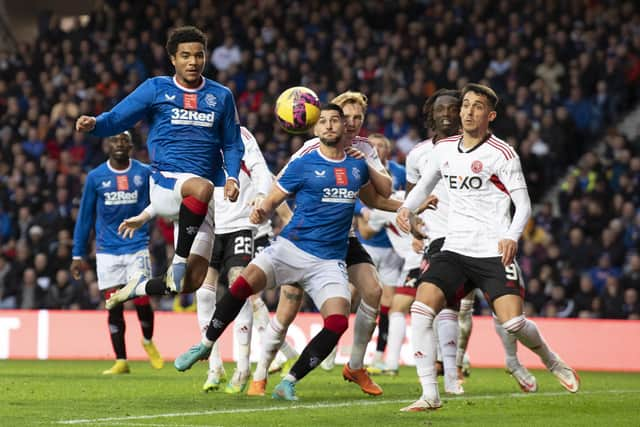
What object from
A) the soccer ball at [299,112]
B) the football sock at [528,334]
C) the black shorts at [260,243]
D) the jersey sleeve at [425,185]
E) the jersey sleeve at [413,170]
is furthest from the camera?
the black shorts at [260,243]

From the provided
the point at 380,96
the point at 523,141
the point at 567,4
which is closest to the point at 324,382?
the point at 523,141

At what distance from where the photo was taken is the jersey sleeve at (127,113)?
10.1m

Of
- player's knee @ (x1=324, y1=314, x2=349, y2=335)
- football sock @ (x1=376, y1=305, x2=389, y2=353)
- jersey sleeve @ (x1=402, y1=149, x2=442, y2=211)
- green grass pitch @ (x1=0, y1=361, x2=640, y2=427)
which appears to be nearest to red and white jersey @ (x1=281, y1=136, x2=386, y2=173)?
jersey sleeve @ (x1=402, y1=149, x2=442, y2=211)

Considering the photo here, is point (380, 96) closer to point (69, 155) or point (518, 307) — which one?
point (69, 155)

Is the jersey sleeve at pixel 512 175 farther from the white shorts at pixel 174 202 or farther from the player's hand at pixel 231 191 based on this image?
the white shorts at pixel 174 202

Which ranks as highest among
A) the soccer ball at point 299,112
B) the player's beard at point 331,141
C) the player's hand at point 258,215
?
the soccer ball at point 299,112

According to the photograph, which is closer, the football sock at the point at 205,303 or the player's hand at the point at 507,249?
the player's hand at the point at 507,249

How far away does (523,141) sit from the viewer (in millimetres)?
21672

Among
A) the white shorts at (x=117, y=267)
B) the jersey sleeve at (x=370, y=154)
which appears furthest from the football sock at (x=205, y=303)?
the white shorts at (x=117, y=267)

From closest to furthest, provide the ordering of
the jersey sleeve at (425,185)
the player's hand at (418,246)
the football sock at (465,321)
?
1. the jersey sleeve at (425,185)
2. the player's hand at (418,246)
3. the football sock at (465,321)

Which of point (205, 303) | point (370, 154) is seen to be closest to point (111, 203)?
point (205, 303)

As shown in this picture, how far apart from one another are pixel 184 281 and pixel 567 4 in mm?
16328

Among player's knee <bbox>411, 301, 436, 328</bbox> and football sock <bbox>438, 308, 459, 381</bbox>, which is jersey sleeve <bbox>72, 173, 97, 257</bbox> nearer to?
football sock <bbox>438, 308, 459, 381</bbox>

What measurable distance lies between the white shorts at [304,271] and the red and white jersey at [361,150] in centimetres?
80
